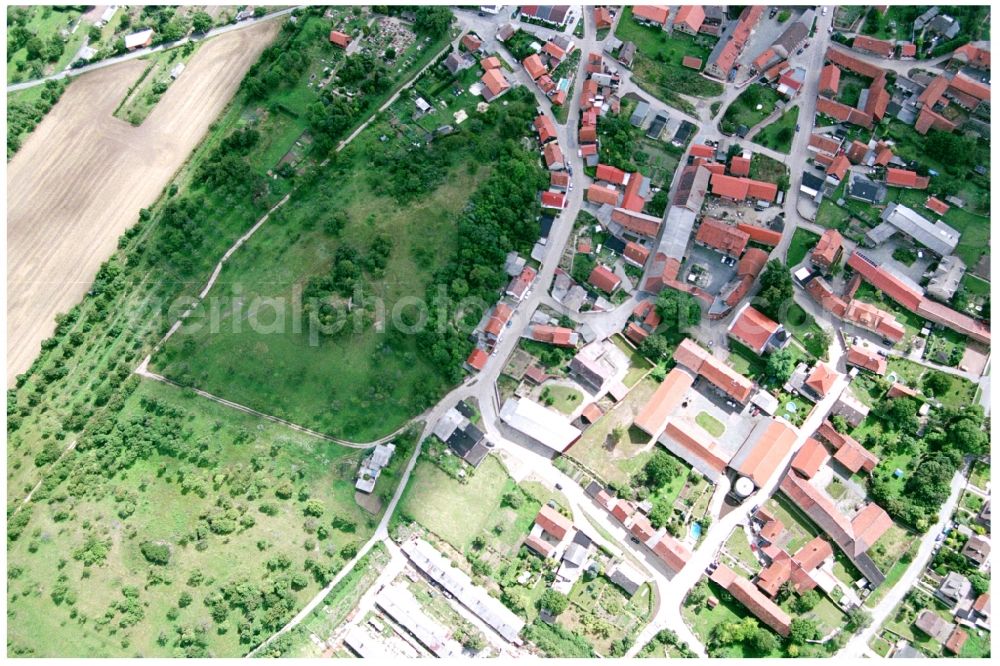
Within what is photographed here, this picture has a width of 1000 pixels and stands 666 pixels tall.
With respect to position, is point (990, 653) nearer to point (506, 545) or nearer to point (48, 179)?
point (506, 545)

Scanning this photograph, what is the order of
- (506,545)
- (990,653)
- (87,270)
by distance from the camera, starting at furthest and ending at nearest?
(87,270)
(506,545)
(990,653)

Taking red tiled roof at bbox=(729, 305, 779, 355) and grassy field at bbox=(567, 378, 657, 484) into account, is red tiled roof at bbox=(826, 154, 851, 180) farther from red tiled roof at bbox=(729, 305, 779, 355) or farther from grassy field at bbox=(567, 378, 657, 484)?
grassy field at bbox=(567, 378, 657, 484)

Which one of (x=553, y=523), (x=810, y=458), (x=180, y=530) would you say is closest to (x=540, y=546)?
(x=553, y=523)

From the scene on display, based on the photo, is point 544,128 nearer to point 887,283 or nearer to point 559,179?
point 559,179

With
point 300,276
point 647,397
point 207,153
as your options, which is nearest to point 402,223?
point 300,276

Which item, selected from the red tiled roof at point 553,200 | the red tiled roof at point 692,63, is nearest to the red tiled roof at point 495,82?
the red tiled roof at point 553,200

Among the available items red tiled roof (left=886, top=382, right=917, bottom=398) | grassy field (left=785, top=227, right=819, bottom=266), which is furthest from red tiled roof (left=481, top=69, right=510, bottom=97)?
red tiled roof (left=886, top=382, right=917, bottom=398)
